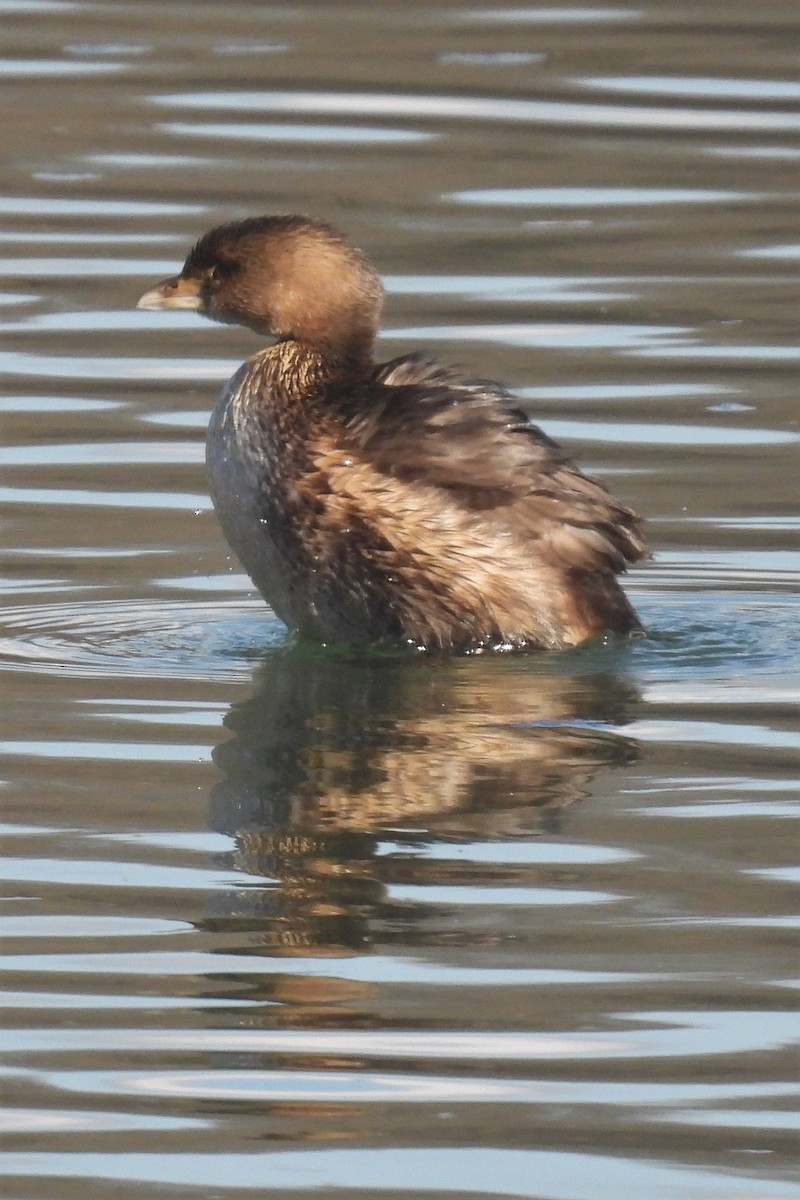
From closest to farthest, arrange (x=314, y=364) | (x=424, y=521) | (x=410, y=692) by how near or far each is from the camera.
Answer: (x=410, y=692) < (x=424, y=521) < (x=314, y=364)

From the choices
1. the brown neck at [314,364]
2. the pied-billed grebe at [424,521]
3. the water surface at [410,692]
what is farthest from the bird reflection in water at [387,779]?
the brown neck at [314,364]

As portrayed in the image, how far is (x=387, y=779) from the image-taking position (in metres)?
6.36

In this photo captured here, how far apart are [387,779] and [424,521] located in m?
1.51

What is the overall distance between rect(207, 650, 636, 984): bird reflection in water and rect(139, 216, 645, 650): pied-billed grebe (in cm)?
15

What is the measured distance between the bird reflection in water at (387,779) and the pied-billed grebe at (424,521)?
15cm

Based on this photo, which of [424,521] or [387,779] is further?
[424,521]

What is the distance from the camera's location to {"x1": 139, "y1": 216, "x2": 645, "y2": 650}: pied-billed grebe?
25.5 ft

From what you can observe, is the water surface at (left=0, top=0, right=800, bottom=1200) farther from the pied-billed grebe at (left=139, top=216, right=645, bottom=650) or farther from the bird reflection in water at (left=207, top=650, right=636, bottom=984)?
the pied-billed grebe at (left=139, top=216, right=645, bottom=650)

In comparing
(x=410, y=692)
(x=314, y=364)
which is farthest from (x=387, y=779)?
(x=314, y=364)

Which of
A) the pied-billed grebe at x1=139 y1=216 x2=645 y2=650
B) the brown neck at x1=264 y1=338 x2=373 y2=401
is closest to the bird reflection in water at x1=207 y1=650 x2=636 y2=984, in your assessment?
the pied-billed grebe at x1=139 y1=216 x2=645 y2=650

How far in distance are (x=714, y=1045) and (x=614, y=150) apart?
899cm

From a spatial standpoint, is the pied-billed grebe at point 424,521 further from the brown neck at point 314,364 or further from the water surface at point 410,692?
the water surface at point 410,692

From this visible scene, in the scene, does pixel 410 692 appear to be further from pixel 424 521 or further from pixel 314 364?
pixel 314 364

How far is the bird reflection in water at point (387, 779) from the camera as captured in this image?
5.41 metres
